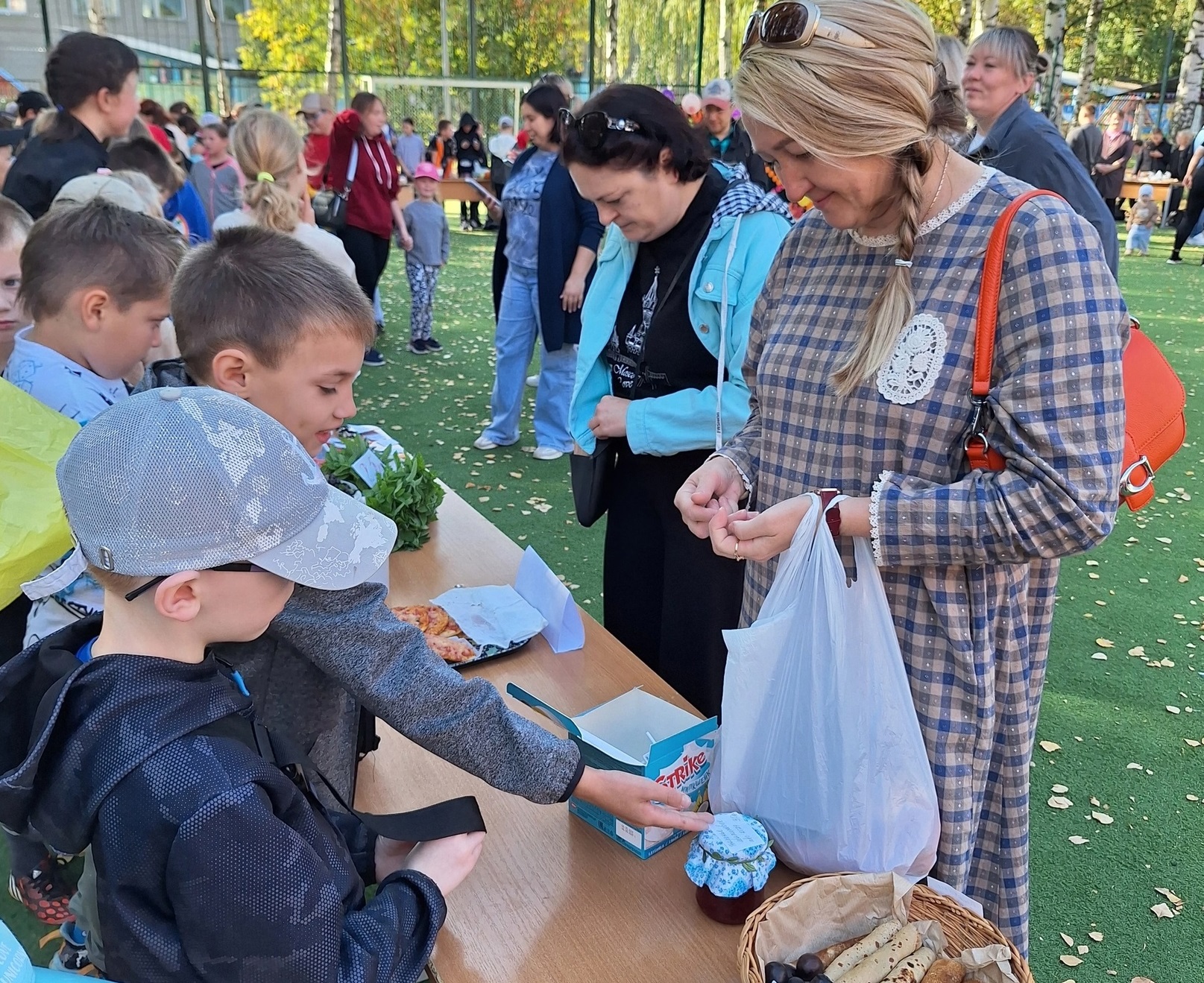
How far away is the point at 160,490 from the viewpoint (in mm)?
907

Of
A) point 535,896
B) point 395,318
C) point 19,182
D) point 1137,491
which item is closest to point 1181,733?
point 1137,491

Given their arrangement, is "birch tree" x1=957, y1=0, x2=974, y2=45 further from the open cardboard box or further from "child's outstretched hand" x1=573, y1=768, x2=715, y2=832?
"child's outstretched hand" x1=573, y1=768, x2=715, y2=832

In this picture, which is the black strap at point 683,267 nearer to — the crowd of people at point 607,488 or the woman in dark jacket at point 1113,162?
the crowd of people at point 607,488

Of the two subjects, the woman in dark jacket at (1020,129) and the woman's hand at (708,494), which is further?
the woman in dark jacket at (1020,129)

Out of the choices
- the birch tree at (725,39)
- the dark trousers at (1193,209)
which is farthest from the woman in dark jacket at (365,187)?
the birch tree at (725,39)

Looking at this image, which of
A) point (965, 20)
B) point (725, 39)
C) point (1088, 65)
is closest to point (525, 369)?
point (965, 20)

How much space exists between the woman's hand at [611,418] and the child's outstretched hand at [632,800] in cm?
104

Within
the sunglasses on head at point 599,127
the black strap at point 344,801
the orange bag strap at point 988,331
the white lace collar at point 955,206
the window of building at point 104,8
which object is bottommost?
the black strap at point 344,801

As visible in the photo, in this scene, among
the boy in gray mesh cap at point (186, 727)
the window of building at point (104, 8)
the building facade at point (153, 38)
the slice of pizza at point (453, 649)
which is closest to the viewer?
the boy in gray mesh cap at point (186, 727)

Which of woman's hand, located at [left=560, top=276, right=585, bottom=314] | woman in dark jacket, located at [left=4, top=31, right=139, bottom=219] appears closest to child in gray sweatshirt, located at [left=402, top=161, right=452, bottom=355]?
woman's hand, located at [left=560, top=276, right=585, bottom=314]

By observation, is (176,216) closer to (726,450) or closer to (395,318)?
(395,318)

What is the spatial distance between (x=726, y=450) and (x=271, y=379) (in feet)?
2.65

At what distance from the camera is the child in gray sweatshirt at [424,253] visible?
788cm

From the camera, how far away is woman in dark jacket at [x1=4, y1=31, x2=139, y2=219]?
379cm
